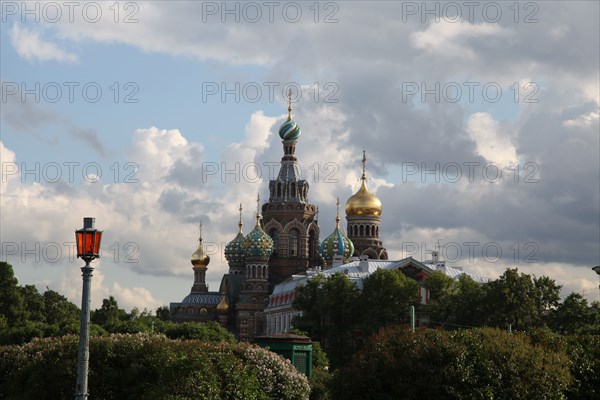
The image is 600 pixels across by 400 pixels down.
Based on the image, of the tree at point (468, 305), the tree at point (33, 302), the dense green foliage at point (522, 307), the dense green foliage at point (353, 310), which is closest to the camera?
the dense green foliage at point (522, 307)

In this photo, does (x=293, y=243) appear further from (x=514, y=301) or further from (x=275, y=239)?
(x=514, y=301)

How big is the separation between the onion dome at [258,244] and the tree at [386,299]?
105 feet

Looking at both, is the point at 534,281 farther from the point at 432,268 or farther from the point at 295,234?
the point at 295,234

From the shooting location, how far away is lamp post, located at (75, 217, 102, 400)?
77.4 ft

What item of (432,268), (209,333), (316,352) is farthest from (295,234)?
(316,352)

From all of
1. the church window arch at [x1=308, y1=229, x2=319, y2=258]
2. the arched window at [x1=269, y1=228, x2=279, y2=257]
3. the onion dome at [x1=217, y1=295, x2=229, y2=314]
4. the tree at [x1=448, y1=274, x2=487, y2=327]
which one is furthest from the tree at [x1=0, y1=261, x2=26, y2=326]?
the church window arch at [x1=308, y1=229, x2=319, y2=258]

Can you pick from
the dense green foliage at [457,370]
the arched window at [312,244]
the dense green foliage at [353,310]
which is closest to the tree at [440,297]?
the dense green foliage at [353,310]

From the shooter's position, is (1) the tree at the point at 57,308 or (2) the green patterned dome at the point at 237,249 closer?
(1) the tree at the point at 57,308

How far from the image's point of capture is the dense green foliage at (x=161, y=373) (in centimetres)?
3397

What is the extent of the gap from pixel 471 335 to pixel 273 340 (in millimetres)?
11502

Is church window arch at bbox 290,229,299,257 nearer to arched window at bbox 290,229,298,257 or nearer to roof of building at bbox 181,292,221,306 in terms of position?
arched window at bbox 290,229,298,257

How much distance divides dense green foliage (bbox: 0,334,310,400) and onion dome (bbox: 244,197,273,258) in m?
84.9

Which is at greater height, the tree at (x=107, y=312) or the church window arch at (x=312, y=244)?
the church window arch at (x=312, y=244)

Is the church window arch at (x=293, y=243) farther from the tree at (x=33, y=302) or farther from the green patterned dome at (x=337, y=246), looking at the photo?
the tree at (x=33, y=302)
